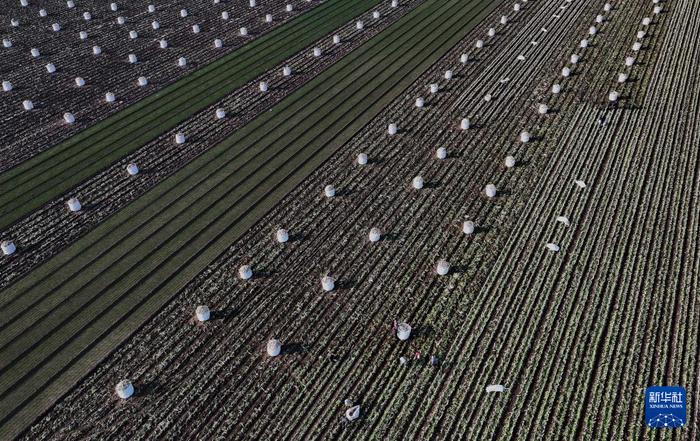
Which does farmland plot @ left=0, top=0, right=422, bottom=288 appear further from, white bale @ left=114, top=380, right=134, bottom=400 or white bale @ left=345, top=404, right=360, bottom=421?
white bale @ left=345, top=404, right=360, bottom=421

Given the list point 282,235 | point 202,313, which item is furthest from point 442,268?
point 202,313

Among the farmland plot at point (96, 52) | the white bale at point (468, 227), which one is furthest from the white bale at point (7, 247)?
the white bale at point (468, 227)

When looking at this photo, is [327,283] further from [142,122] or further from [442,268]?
[142,122]

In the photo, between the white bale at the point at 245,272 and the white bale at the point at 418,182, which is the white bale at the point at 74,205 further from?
the white bale at the point at 418,182

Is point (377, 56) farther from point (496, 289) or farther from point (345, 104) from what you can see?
point (496, 289)

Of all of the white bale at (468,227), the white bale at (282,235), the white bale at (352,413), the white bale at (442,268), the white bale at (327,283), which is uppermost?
the white bale at (468,227)

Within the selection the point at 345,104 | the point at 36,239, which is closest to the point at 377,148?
the point at 345,104

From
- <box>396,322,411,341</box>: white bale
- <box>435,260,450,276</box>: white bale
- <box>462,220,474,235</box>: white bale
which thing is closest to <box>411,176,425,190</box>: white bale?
<box>462,220,474,235</box>: white bale
